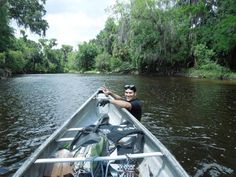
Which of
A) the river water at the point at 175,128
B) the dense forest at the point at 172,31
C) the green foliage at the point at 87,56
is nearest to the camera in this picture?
the river water at the point at 175,128

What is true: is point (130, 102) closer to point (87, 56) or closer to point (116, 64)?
point (116, 64)

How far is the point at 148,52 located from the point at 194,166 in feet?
116

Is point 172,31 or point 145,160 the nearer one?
point 145,160

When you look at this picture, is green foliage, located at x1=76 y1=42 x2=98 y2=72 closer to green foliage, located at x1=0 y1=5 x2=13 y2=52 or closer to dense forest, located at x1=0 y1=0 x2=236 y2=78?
dense forest, located at x1=0 y1=0 x2=236 y2=78

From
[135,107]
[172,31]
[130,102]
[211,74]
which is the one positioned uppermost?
[172,31]

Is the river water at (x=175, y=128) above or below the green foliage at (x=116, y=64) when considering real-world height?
below

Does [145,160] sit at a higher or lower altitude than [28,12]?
lower

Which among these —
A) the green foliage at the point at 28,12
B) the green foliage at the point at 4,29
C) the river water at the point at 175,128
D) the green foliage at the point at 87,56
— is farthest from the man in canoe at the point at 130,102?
the green foliage at the point at 87,56

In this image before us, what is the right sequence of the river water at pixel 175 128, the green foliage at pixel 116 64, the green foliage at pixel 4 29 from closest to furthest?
the river water at pixel 175 128 → the green foliage at pixel 4 29 → the green foliage at pixel 116 64

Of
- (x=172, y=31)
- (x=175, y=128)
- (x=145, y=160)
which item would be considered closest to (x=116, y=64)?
(x=172, y=31)

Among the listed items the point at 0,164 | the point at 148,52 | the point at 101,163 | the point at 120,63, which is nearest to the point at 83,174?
the point at 101,163

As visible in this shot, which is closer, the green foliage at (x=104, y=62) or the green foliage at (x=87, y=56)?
the green foliage at (x=104, y=62)

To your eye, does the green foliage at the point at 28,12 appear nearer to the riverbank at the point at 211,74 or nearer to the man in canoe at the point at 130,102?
the riverbank at the point at 211,74

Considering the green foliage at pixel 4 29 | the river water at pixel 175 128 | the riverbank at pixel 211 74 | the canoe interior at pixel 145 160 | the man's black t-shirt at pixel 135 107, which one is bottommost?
the river water at pixel 175 128
